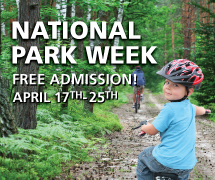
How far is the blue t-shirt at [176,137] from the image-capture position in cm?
266

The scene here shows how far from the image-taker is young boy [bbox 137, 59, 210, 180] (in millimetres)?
2672

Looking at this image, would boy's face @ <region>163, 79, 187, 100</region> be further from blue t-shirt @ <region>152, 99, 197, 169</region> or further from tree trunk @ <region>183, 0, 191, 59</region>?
tree trunk @ <region>183, 0, 191, 59</region>

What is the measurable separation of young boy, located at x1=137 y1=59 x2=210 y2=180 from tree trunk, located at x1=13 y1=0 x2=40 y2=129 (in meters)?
4.11

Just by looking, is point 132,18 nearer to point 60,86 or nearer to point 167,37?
point 60,86

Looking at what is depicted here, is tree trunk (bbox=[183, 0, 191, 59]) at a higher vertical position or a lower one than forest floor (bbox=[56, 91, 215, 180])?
higher

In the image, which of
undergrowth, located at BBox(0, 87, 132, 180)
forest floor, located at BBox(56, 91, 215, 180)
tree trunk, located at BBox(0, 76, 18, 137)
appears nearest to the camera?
undergrowth, located at BBox(0, 87, 132, 180)

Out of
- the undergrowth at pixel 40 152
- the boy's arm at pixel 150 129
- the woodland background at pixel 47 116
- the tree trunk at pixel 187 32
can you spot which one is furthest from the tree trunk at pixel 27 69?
the tree trunk at pixel 187 32

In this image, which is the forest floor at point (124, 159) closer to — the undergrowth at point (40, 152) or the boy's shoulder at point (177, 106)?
the undergrowth at point (40, 152)

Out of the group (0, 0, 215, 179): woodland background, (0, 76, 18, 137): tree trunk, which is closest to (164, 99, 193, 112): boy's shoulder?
(0, 0, 215, 179): woodland background

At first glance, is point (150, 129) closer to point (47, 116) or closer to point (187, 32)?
point (47, 116)

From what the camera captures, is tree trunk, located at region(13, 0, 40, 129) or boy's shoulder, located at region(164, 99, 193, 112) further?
tree trunk, located at region(13, 0, 40, 129)

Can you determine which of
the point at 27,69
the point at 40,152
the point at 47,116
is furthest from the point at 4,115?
the point at 47,116

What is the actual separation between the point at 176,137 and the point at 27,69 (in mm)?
4606

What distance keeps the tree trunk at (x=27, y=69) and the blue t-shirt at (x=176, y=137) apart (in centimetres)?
427
